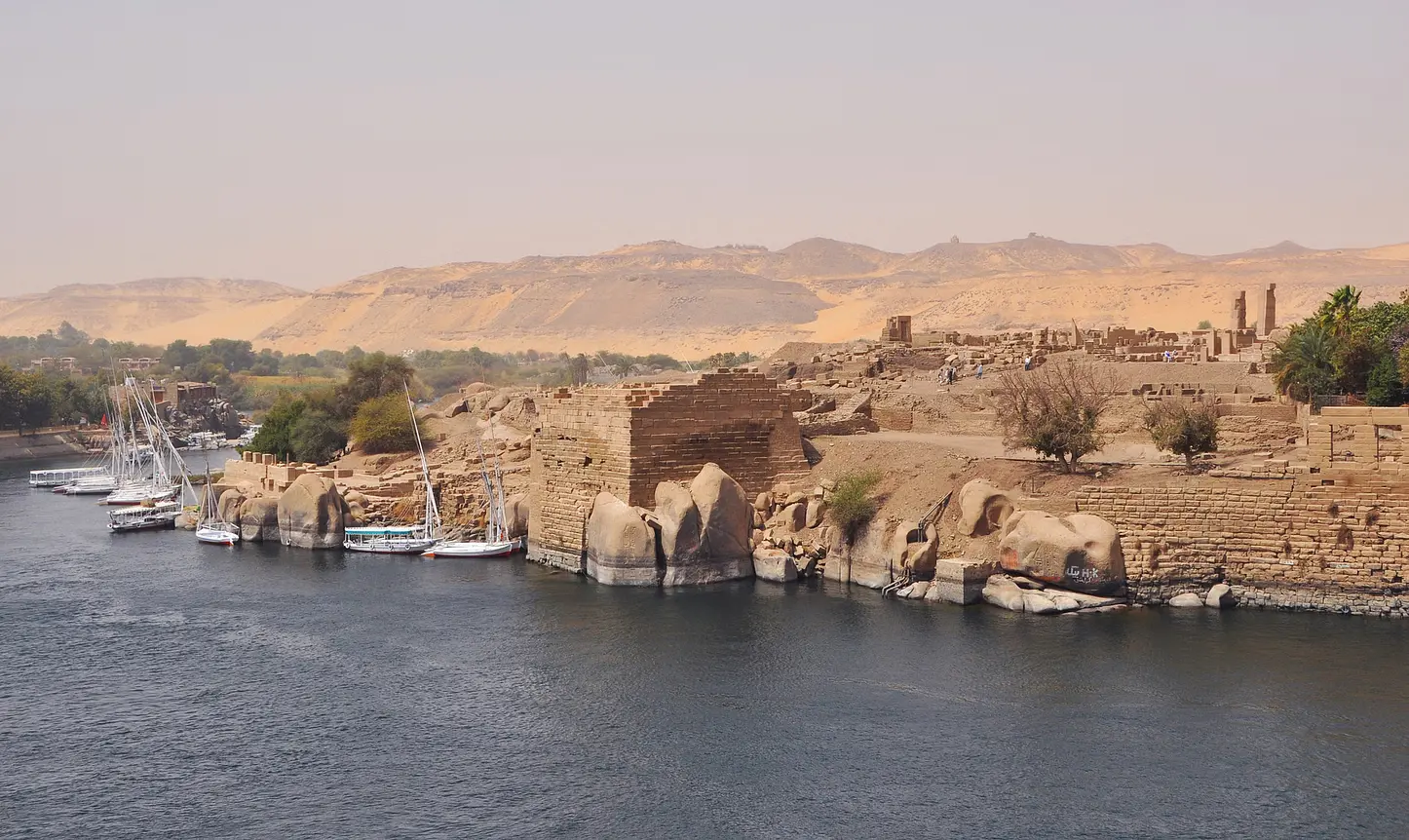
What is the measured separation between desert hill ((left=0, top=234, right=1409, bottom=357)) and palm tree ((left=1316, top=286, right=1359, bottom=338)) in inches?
1635

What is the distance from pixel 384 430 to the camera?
40.0m

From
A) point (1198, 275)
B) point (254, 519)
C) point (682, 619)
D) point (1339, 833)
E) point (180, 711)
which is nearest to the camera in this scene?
point (1339, 833)

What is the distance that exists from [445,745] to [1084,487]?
38.0 ft

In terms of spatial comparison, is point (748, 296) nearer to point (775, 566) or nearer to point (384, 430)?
point (384, 430)

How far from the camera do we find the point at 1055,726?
17906mm

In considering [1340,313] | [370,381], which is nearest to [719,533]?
[1340,313]

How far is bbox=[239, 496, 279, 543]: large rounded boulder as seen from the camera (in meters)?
33.5

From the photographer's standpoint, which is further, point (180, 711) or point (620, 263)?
point (620, 263)

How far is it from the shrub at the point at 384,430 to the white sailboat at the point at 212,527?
16.6ft

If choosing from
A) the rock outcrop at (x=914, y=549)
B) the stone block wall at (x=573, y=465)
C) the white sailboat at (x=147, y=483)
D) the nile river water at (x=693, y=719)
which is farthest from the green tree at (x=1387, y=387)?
the white sailboat at (x=147, y=483)

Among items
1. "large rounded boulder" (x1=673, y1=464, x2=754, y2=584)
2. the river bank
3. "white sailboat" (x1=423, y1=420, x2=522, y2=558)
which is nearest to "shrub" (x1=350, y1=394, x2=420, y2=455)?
"white sailboat" (x1=423, y1=420, x2=522, y2=558)

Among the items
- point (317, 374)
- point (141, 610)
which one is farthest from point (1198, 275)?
point (141, 610)

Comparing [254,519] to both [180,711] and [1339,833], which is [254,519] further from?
[1339,833]

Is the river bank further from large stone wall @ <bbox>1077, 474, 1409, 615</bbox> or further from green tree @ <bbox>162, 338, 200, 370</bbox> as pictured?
large stone wall @ <bbox>1077, 474, 1409, 615</bbox>
